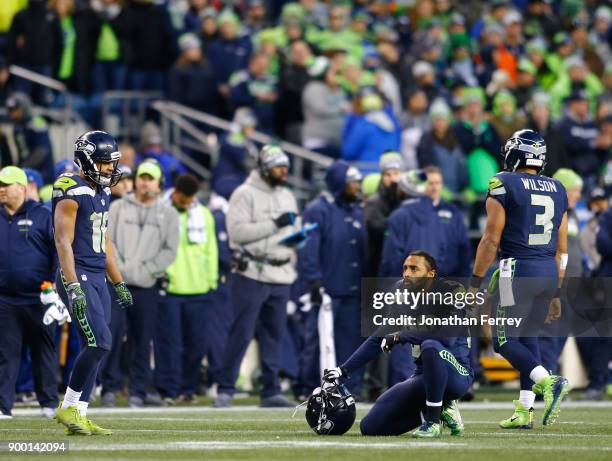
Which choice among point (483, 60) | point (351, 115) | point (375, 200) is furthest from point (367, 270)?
point (483, 60)

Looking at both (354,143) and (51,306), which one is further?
(354,143)

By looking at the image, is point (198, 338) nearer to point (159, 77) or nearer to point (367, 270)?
point (367, 270)

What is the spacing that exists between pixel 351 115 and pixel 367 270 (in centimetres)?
411

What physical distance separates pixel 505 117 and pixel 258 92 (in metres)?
3.31

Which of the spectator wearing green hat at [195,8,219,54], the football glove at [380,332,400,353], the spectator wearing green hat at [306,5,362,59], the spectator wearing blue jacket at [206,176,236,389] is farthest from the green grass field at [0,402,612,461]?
the spectator wearing green hat at [306,5,362,59]

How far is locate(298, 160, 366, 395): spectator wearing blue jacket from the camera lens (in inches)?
629

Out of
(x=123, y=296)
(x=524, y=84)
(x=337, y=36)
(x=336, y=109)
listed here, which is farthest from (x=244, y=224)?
(x=524, y=84)

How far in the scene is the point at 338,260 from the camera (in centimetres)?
1616

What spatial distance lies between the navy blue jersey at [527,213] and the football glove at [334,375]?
1790mm

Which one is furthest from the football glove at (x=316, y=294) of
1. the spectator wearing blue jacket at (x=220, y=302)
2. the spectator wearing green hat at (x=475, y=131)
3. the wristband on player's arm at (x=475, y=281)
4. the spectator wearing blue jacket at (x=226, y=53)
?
the spectator wearing blue jacket at (x=226, y=53)

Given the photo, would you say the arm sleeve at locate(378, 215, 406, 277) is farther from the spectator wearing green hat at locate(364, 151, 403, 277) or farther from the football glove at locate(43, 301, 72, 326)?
the football glove at locate(43, 301, 72, 326)

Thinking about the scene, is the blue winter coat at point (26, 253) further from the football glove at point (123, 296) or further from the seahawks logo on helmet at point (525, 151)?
the seahawks logo on helmet at point (525, 151)

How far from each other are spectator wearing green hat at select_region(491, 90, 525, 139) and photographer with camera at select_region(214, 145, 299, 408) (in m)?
6.24

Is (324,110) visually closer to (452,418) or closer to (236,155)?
(236,155)
